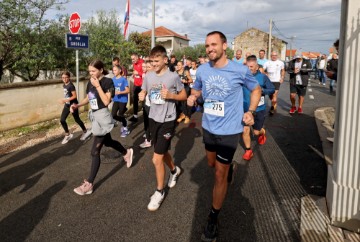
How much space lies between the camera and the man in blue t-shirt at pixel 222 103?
2.97m

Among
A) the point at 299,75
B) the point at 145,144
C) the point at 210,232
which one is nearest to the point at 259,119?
the point at 145,144

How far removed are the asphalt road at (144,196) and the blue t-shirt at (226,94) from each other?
1077mm

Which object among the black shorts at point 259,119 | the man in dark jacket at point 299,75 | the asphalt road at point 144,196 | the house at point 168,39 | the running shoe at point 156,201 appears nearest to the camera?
the asphalt road at point 144,196

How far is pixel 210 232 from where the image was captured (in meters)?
2.88

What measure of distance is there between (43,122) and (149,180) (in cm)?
566

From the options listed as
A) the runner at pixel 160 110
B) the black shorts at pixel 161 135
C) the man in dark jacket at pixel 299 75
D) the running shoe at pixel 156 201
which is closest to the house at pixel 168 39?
the man in dark jacket at pixel 299 75

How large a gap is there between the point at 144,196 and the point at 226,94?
1.83 m

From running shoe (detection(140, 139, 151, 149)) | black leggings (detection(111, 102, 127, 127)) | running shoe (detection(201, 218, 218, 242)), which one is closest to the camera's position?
running shoe (detection(201, 218, 218, 242))

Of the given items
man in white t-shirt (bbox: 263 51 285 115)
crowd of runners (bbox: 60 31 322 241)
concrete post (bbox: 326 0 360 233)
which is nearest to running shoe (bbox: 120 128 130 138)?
crowd of runners (bbox: 60 31 322 241)

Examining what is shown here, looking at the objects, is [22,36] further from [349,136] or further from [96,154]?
[349,136]

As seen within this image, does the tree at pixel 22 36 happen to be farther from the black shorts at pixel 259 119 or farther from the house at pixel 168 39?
the house at pixel 168 39

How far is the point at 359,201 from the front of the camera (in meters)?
2.98

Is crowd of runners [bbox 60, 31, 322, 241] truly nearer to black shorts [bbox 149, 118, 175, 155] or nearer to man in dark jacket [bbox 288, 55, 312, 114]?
black shorts [bbox 149, 118, 175, 155]

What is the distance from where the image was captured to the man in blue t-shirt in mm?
2975
